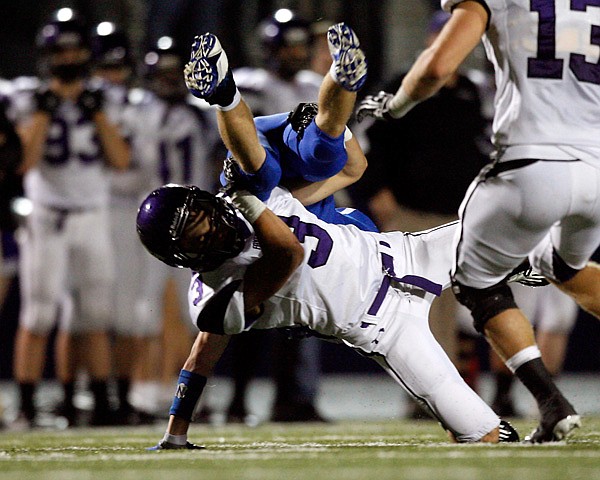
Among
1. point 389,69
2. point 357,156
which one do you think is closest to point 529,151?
point 357,156

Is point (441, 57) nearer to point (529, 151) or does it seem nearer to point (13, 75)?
point (529, 151)

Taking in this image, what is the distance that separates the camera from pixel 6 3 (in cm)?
913

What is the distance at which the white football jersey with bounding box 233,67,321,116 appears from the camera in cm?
635

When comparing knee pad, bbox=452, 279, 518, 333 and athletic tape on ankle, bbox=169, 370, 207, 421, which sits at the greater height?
knee pad, bbox=452, 279, 518, 333

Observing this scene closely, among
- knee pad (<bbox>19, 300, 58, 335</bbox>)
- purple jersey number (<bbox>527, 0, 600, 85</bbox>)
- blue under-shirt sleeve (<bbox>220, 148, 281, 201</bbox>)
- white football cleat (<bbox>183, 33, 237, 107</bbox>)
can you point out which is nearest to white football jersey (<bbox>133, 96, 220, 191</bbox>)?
knee pad (<bbox>19, 300, 58, 335</bbox>)

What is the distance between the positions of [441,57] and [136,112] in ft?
11.4

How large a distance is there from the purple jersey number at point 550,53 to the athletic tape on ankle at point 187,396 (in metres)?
1.39

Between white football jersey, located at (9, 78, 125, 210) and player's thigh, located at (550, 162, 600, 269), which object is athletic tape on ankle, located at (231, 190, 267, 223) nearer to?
player's thigh, located at (550, 162, 600, 269)

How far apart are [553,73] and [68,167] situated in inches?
131

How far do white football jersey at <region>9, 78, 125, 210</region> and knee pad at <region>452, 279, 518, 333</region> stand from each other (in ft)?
9.82

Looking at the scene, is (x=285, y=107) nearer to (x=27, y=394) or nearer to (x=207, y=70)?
(x=27, y=394)

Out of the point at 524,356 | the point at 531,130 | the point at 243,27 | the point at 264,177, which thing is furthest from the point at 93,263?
the point at 531,130

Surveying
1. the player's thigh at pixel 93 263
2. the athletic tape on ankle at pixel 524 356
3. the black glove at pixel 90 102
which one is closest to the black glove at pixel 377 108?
the athletic tape on ankle at pixel 524 356

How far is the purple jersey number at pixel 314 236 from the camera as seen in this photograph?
386 centimetres
